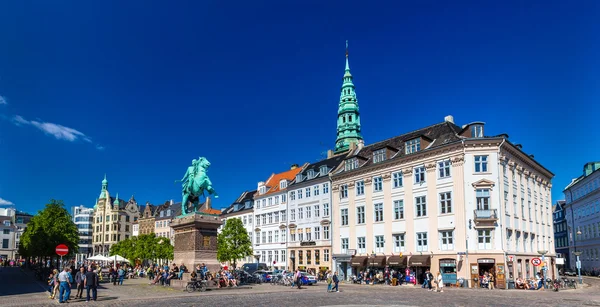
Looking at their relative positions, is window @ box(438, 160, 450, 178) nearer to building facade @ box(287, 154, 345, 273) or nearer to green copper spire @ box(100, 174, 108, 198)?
building facade @ box(287, 154, 345, 273)

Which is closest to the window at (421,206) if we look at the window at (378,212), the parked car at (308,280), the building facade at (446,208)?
the building facade at (446,208)

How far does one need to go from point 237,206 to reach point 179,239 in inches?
1901

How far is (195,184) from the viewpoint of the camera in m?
33.2

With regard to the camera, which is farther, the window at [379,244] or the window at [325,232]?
the window at [325,232]

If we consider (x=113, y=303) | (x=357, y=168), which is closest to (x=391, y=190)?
(x=357, y=168)

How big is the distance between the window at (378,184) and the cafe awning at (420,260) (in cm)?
888

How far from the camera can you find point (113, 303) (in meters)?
23.1

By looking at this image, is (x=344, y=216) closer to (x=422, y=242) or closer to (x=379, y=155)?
(x=379, y=155)

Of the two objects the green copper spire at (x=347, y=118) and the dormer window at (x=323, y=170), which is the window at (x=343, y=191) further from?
the green copper spire at (x=347, y=118)

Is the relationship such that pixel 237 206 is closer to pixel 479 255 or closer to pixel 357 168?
pixel 357 168

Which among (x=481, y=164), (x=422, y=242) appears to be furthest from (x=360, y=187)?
(x=481, y=164)

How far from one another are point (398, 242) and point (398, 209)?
3370 mm

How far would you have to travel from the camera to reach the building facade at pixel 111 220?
128 metres

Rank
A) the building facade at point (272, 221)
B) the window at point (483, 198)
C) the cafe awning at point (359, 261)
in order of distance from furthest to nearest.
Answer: the building facade at point (272, 221), the cafe awning at point (359, 261), the window at point (483, 198)
